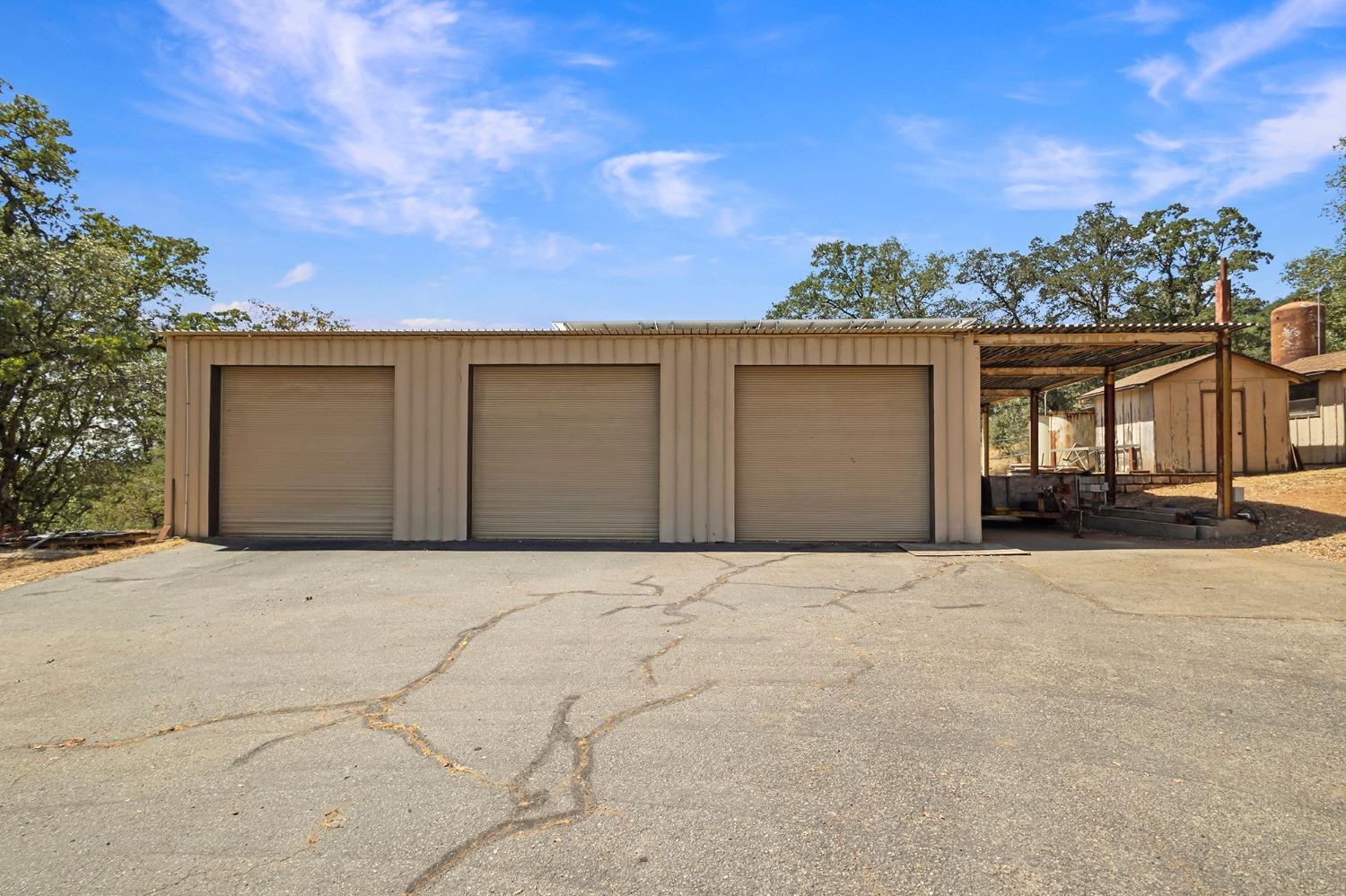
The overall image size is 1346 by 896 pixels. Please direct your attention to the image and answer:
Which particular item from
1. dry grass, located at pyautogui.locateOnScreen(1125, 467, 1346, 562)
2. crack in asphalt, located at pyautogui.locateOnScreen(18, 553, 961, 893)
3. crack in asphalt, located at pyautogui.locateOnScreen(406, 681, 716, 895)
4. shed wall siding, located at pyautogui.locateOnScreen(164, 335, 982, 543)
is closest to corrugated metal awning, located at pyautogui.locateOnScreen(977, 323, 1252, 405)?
shed wall siding, located at pyautogui.locateOnScreen(164, 335, 982, 543)

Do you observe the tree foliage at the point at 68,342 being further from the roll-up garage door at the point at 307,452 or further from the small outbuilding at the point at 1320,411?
the small outbuilding at the point at 1320,411

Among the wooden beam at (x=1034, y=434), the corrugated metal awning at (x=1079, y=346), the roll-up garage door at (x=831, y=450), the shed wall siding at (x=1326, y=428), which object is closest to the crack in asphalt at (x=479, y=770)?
the roll-up garage door at (x=831, y=450)

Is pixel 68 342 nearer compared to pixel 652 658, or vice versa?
pixel 652 658

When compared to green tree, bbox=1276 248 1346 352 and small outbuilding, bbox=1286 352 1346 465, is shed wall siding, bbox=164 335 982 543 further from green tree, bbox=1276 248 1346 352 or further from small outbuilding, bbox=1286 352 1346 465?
green tree, bbox=1276 248 1346 352

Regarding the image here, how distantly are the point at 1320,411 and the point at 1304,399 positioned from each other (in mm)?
650

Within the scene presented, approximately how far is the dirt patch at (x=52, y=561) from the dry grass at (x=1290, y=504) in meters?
16.1

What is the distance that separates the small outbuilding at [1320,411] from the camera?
19.5 m

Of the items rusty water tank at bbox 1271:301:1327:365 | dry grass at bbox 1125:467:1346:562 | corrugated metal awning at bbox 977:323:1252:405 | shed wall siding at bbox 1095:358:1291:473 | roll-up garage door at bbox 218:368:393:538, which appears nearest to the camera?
dry grass at bbox 1125:467:1346:562

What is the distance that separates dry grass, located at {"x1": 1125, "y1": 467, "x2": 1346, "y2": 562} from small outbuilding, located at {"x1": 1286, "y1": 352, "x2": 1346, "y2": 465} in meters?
3.39

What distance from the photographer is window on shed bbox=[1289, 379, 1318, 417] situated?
20.3 m

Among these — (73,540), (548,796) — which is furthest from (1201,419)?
(73,540)

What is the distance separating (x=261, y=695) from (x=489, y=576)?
4.18 m

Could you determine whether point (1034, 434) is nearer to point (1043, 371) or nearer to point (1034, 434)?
point (1034, 434)

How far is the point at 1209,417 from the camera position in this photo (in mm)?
19109
